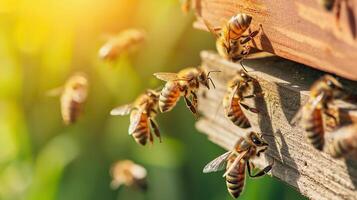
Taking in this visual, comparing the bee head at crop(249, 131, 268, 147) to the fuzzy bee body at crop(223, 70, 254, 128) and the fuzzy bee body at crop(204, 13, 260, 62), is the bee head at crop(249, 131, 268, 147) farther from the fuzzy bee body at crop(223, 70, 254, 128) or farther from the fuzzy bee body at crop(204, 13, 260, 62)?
the fuzzy bee body at crop(204, 13, 260, 62)

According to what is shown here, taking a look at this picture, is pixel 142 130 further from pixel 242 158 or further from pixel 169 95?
pixel 242 158

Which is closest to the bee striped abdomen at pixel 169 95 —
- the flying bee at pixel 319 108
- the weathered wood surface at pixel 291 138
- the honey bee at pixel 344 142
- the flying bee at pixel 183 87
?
the flying bee at pixel 183 87

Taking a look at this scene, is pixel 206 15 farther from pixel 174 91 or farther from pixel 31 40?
pixel 31 40

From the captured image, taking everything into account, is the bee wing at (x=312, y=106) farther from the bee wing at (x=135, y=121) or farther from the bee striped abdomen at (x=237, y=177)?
the bee wing at (x=135, y=121)

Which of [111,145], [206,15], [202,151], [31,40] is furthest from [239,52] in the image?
[31,40]

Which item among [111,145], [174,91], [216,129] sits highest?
[174,91]

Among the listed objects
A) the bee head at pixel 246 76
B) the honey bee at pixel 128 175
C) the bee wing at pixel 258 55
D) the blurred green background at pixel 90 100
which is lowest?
the honey bee at pixel 128 175

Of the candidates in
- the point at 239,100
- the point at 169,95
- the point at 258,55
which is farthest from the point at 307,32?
the point at 169,95
